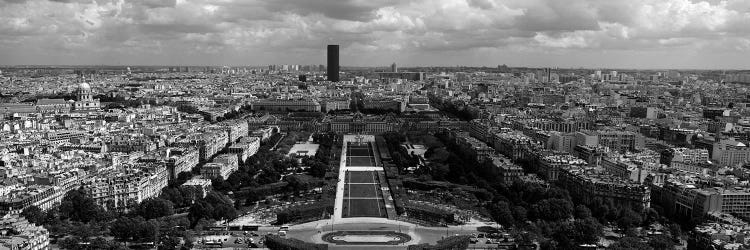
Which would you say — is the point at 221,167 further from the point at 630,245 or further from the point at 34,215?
the point at 630,245

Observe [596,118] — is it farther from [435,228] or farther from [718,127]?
[435,228]

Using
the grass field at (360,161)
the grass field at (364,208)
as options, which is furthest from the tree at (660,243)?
the grass field at (360,161)

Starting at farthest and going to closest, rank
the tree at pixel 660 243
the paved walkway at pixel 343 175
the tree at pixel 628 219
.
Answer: the paved walkway at pixel 343 175 → the tree at pixel 628 219 → the tree at pixel 660 243

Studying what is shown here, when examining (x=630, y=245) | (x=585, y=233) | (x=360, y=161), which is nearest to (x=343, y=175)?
(x=360, y=161)

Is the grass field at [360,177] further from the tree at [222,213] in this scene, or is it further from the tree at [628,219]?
the tree at [628,219]

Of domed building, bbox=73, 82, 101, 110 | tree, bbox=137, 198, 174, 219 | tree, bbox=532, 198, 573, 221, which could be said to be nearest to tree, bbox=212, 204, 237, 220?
tree, bbox=137, 198, 174, 219

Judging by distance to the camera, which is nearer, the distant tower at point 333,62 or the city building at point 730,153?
the city building at point 730,153

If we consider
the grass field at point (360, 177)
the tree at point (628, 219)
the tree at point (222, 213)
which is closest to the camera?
the tree at point (628, 219)
